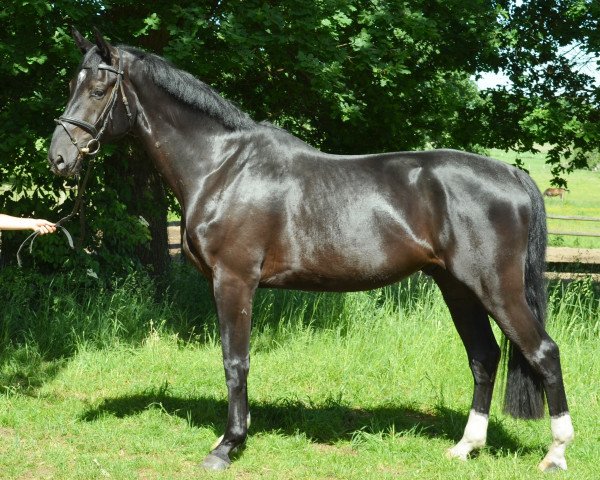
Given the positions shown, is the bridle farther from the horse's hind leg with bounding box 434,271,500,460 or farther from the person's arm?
the horse's hind leg with bounding box 434,271,500,460

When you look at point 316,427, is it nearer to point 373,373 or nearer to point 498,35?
point 373,373

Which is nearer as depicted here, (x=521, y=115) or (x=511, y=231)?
(x=511, y=231)

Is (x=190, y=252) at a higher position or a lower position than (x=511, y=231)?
lower

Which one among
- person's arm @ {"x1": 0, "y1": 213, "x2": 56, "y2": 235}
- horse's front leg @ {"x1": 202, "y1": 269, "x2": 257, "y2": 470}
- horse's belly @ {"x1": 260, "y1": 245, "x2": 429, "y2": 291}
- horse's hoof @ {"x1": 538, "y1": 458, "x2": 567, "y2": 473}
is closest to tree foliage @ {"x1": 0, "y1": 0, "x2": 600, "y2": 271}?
person's arm @ {"x1": 0, "y1": 213, "x2": 56, "y2": 235}

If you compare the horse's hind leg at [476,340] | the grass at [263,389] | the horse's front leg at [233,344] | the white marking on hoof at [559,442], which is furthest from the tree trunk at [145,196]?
the white marking on hoof at [559,442]

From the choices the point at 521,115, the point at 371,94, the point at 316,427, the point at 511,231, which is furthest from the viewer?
the point at 521,115

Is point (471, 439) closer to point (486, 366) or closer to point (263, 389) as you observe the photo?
point (486, 366)

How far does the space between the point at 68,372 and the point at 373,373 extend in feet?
9.02

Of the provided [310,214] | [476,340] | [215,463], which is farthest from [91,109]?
[476,340]

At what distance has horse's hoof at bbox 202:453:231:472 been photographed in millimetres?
4578

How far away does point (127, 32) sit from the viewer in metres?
7.93

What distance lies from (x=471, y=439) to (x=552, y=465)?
0.54m

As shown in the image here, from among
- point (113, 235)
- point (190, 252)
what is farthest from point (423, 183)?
point (113, 235)

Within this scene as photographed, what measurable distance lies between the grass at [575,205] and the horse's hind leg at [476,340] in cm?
1148
